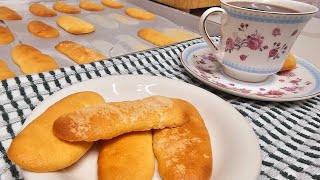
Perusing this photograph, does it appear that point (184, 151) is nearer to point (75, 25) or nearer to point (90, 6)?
point (75, 25)

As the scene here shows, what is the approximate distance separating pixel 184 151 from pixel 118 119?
0.08 meters

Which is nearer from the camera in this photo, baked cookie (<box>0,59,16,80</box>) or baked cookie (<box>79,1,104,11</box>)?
baked cookie (<box>0,59,16,80</box>)

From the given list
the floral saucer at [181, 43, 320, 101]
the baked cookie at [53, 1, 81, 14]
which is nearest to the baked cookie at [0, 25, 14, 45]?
the baked cookie at [53, 1, 81, 14]

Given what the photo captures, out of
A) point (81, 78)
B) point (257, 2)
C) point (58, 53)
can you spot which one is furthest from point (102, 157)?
point (58, 53)

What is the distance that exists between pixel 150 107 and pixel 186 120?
48 millimetres

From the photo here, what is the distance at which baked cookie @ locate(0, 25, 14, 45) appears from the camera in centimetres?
88

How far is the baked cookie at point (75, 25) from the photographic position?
3.35 ft

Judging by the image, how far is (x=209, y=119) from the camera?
44 cm

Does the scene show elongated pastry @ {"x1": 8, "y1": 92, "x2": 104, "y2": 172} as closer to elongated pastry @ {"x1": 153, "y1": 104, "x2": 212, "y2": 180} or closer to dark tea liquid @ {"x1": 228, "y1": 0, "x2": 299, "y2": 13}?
elongated pastry @ {"x1": 153, "y1": 104, "x2": 212, "y2": 180}

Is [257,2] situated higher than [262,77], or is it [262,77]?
[257,2]

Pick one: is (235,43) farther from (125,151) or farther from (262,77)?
(125,151)

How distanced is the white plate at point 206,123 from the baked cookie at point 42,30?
0.56m

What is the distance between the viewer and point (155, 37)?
1021 millimetres

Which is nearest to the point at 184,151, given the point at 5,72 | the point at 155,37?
the point at 5,72
